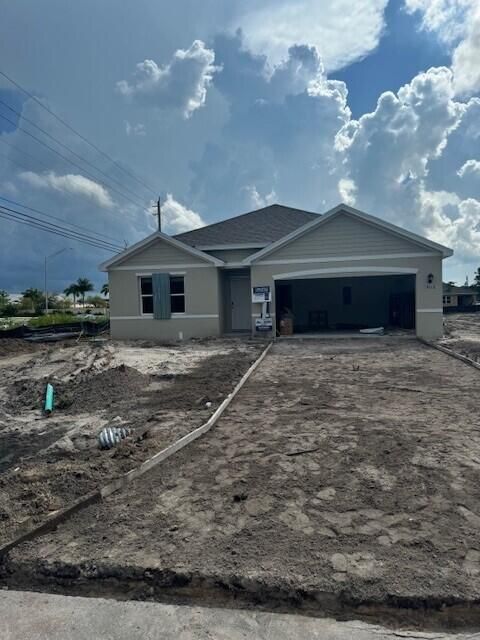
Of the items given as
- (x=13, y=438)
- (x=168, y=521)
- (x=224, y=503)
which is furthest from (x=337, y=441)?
(x=13, y=438)

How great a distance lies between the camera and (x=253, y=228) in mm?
18219

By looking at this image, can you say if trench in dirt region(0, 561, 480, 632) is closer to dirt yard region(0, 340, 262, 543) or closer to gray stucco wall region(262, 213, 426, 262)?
dirt yard region(0, 340, 262, 543)

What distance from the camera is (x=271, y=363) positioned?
32.1 feet

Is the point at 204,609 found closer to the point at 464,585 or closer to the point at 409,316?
the point at 464,585

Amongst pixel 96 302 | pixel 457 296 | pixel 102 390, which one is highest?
pixel 96 302

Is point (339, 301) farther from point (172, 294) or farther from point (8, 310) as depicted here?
point (8, 310)

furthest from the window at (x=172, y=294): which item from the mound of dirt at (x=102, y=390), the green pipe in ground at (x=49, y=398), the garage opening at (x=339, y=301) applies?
the green pipe in ground at (x=49, y=398)

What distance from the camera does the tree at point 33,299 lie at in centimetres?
4773

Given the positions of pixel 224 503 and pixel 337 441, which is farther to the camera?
pixel 337 441

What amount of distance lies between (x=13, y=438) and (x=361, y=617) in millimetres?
4830

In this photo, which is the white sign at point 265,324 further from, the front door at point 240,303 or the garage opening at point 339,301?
the garage opening at point 339,301

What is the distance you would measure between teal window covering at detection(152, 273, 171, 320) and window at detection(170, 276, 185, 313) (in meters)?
0.22

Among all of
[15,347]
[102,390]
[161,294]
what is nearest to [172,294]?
[161,294]

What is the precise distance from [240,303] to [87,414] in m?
11.7
